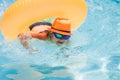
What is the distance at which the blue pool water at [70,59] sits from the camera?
602 centimetres

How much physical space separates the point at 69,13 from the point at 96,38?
3.40 feet

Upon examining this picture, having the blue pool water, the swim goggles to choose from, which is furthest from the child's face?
the blue pool water

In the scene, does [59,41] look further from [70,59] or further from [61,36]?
[70,59]

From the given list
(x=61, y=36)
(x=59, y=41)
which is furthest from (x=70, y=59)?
(x=61, y=36)

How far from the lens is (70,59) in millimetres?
6418

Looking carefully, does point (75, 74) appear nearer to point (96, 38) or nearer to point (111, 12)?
point (96, 38)

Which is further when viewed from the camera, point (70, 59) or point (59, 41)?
point (70, 59)

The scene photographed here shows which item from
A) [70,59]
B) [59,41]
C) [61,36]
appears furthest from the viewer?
[70,59]

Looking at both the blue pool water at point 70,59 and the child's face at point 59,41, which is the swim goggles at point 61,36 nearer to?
the child's face at point 59,41

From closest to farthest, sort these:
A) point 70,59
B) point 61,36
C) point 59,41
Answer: point 61,36 → point 59,41 → point 70,59

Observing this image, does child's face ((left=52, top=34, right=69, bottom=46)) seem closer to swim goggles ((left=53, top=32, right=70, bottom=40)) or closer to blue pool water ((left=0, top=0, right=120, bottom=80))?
swim goggles ((left=53, top=32, right=70, bottom=40))

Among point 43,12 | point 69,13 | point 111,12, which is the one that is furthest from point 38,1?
point 111,12

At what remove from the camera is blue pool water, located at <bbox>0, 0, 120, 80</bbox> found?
6023mm

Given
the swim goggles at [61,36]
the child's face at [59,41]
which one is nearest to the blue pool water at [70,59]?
the child's face at [59,41]
